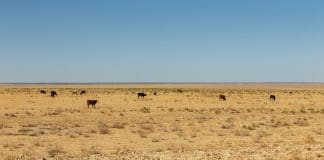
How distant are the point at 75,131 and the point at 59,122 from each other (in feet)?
15.3

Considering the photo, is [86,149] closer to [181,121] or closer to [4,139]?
[4,139]

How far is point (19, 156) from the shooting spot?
13.5 m

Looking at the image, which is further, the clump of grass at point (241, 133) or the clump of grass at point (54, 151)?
the clump of grass at point (241, 133)

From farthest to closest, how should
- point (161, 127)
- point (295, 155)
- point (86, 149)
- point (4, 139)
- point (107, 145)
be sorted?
point (161, 127), point (4, 139), point (107, 145), point (86, 149), point (295, 155)

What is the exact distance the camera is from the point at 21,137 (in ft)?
61.7

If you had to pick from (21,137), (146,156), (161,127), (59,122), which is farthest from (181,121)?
(146,156)

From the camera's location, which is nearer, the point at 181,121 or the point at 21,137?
the point at 21,137

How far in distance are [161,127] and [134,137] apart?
3.97 m

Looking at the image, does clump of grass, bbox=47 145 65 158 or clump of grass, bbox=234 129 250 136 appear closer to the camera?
clump of grass, bbox=47 145 65 158

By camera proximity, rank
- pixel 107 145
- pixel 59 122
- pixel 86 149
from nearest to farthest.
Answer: pixel 86 149 < pixel 107 145 < pixel 59 122

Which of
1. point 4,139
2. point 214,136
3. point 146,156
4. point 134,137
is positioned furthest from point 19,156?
point 214,136

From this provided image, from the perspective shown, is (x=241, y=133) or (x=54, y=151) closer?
(x=54, y=151)

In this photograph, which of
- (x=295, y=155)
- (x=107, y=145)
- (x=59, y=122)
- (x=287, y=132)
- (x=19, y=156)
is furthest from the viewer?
(x=59, y=122)

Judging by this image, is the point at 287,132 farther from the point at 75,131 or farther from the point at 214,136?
the point at 75,131
